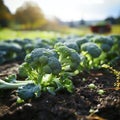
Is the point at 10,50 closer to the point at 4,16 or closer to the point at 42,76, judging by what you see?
the point at 42,76

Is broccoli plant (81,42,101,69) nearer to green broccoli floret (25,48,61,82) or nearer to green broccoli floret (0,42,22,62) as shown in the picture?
green broccoli floret (25,48,61,82)

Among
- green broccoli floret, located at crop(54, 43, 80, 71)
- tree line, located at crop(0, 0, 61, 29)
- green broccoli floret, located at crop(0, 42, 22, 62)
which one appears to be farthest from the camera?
tree line, located at crop(0, 0, 61, 29)

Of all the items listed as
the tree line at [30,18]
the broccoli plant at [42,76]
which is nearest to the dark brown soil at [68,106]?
the broccoli plant at [42,76]

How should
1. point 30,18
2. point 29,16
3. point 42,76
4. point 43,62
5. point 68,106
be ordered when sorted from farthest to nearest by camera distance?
1. point 29,16
2. point 30,18
3. point 42,76
4. point 43,62
5. point 68,106

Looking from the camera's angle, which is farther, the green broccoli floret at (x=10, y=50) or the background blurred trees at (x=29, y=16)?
the background blurred trees at (x=29, y=16)

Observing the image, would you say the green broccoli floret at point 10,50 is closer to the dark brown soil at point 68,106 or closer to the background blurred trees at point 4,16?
the dark brown soil at point 68,106

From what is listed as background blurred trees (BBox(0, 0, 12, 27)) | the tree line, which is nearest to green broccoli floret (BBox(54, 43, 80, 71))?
background blurred trees (BBox(0, 0, 12, 27))

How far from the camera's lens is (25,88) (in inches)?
177

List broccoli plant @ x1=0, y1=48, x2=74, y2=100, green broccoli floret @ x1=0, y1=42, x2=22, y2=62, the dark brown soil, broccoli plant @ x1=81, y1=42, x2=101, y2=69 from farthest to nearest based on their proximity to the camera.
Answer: green broccoli floret @ x1=0, y1=42, x2=22, y2=62 < broccoli plant @ x1=81, y1=42, x2=101, y2=69 < broccoli plant @ x1=0, y1=48, x2=74, y2=100 < the dark brown soil

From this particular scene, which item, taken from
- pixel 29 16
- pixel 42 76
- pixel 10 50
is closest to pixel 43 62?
pixel 42 76

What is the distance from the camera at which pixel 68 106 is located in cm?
412

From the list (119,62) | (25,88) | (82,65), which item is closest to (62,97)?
(25,88)

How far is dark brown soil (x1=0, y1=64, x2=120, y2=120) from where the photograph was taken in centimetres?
383

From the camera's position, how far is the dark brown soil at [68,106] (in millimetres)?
3832
